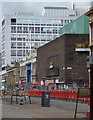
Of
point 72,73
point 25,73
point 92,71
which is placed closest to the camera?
point 92,71

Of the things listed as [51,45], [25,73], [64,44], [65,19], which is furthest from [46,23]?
[64,44]

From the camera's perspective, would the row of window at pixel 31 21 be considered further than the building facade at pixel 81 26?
Yes

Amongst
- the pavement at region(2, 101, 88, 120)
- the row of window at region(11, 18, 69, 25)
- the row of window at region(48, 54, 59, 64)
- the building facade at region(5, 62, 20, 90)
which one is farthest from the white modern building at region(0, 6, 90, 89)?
the pavement at region(2, 101, 88, 120)

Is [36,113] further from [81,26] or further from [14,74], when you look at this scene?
[14,74]

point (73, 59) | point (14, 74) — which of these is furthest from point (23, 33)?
point (73, 59)

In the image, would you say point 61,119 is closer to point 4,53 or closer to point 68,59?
point 68,59

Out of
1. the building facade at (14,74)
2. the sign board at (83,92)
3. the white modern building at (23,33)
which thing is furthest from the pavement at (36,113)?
the white modern building at (23,33)

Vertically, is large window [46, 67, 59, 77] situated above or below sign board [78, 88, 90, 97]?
above

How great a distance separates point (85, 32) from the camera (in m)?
69.9

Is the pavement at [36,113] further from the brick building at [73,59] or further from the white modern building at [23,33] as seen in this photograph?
the white modern building at [23,33]

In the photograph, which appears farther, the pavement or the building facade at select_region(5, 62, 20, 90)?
the building facade at select_region(5, 62, 20, 90)

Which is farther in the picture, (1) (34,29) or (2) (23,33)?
(1) (34,29)

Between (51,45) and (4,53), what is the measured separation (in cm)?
6564

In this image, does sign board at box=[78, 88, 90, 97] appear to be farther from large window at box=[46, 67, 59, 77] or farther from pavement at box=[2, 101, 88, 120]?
large window at box=[46, 67, 59, 77]
